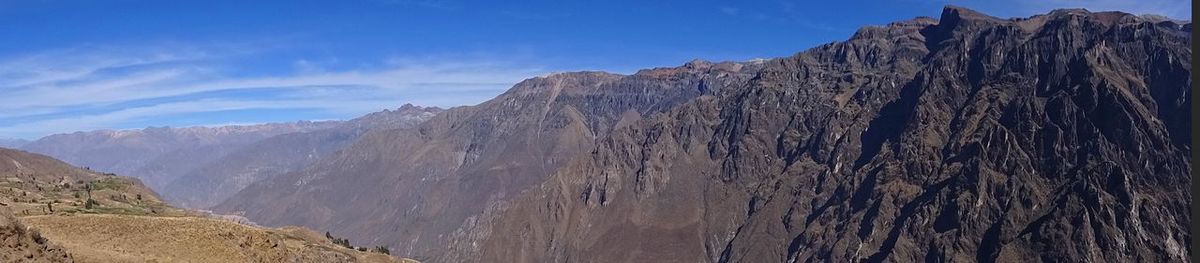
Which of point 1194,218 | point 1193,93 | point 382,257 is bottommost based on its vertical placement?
point 382,257

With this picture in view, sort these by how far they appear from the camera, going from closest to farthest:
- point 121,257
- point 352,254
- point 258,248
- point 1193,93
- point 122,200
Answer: point 1193,93
point 121,257
point 258,248
point 352,254
point 122,200

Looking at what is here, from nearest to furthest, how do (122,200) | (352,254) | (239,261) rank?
(239,261) < (352,254) < (122,200)

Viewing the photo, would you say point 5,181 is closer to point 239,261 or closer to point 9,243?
point 239,261

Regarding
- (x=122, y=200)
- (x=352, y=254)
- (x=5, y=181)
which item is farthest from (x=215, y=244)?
(x=5, y=181)

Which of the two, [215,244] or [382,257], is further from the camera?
[382,257]

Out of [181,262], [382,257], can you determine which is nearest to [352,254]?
[382,257]

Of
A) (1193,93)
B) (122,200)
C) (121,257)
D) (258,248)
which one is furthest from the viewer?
(122,200)

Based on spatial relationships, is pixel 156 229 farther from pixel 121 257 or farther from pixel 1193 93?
pixel 1193 93

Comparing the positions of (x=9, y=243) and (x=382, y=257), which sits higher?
(x=9, y=243)

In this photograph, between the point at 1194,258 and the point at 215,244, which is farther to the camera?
the point at 215,244
